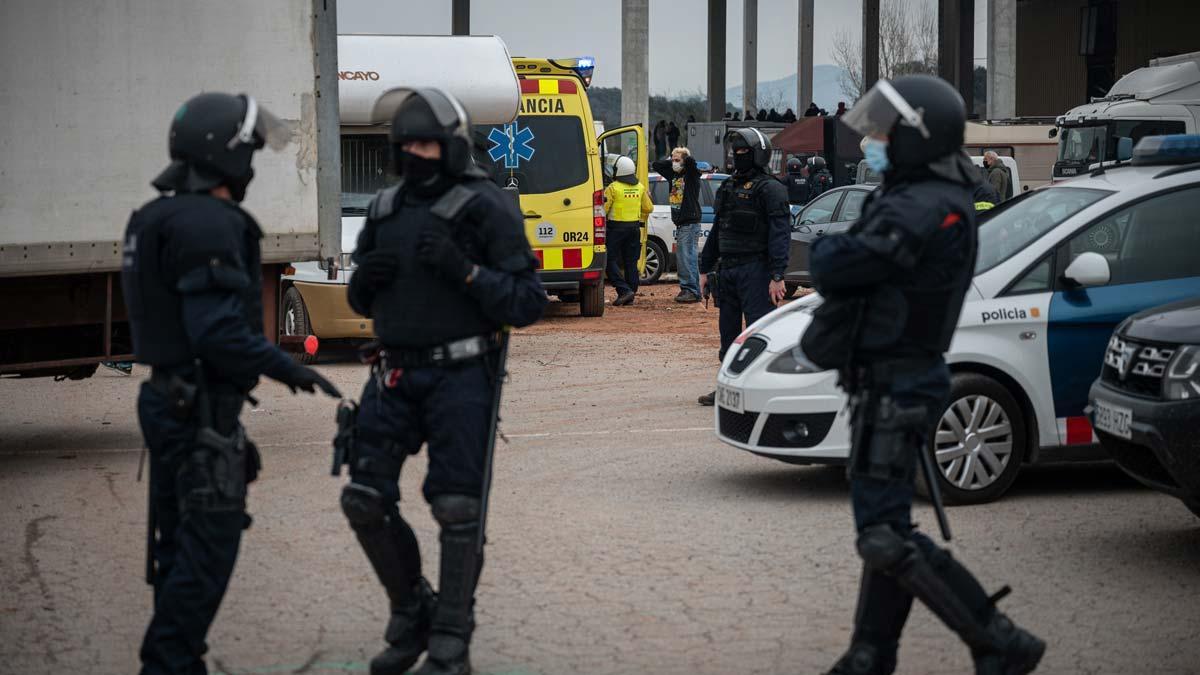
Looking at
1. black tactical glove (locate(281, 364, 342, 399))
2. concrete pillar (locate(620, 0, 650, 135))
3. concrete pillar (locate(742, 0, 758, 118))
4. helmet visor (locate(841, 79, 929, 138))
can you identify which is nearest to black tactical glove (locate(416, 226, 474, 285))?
black tactical glove (locate(281, 364, 342, 399))

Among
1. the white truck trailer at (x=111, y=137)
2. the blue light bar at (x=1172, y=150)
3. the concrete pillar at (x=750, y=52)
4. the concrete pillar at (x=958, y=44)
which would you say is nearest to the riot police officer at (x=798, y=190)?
the concrete pillar at (x=958, y=44)

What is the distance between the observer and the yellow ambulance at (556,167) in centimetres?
1866

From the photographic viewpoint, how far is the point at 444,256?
5.08 metres

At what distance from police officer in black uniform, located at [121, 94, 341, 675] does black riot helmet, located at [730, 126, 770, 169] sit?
21.2 feet

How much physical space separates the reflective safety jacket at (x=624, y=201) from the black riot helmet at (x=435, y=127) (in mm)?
15289

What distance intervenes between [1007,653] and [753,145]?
670cm

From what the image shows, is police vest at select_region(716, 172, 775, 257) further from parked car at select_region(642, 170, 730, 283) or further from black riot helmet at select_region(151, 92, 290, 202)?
parked car at select_region(642, 170, 730, 283)

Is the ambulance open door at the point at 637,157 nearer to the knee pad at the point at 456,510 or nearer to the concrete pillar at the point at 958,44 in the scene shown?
the knee pad at the point at 456,510

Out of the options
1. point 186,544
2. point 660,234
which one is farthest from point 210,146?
point 660,234

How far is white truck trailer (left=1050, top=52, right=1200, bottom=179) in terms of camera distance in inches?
1105

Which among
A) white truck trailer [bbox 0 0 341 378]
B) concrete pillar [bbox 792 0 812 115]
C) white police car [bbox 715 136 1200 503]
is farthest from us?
concrete pillar [bbox 792 0 812 115]

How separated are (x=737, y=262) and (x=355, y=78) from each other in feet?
18.5

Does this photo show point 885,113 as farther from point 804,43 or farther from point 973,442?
point 804,43

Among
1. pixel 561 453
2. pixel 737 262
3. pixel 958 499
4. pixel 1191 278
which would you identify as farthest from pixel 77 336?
pixel 1191 278
